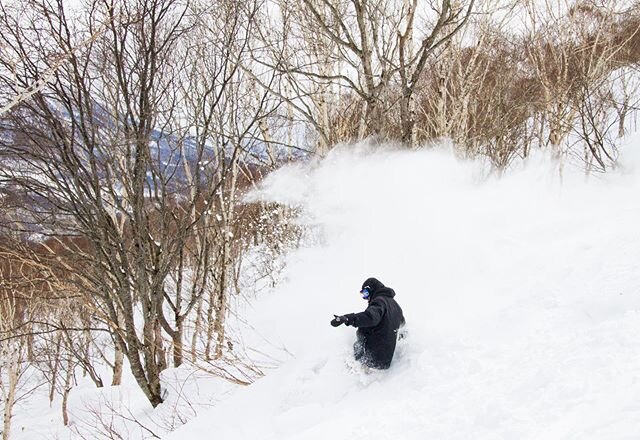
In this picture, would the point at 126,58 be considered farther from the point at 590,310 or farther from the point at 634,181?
the point at 634,181

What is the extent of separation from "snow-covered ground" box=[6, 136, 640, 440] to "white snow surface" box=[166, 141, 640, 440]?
1cm

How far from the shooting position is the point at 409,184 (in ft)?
24.4

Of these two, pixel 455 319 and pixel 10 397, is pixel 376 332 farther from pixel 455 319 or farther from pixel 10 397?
pixel 10 397

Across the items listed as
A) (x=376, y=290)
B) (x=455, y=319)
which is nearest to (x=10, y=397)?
(x=376, y=290)

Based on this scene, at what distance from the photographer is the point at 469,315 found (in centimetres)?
393

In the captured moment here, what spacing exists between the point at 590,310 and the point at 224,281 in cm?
715

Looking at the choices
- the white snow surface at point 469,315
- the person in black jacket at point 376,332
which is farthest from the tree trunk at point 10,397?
the person in black jacket at point 376,332

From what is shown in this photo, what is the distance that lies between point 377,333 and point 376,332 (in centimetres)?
1

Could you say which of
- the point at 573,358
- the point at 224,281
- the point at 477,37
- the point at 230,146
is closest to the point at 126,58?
the point at 573,358

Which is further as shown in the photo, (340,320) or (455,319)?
(455,319)

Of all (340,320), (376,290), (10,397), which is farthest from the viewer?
(10,397)

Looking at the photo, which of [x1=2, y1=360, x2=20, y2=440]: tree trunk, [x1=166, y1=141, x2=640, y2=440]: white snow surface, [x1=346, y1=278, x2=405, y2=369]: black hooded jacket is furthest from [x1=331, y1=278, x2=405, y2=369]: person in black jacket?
[x1=2, y1=360, x2=20, y2=440]: tree trunk

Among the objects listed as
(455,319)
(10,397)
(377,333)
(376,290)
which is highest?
(376,290)

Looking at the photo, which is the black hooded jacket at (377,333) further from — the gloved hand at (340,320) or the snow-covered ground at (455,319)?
the snow-covered ground at (455,319)
